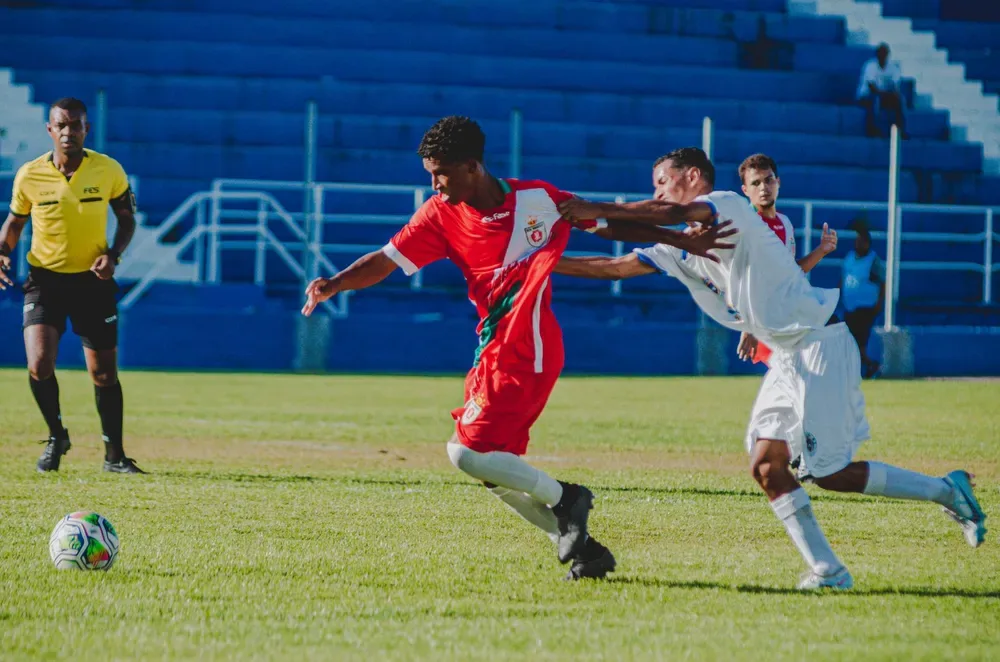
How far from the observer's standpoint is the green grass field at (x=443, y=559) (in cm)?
436

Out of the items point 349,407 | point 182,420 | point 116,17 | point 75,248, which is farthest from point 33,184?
point 116,17

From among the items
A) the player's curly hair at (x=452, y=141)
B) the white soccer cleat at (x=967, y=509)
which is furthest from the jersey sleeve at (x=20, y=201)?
the white soccer cleat at (x=967, y=509)

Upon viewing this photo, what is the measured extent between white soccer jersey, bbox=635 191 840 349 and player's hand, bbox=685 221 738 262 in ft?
0.20

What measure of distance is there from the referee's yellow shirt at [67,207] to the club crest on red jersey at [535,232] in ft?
13.5

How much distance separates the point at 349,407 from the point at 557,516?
28.4 ft

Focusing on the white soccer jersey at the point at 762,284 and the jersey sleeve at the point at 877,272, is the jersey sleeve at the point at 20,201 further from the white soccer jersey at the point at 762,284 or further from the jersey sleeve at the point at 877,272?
the jersey sleeve at the point at 877,272

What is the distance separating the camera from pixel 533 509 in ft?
18.8

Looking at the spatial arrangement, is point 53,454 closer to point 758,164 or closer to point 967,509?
point 758,164

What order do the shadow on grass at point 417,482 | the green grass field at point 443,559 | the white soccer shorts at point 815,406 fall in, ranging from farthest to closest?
the shadow on grass at point 417,482 < the white soccer shorts at point 815,406 < the green grass field at point 443,559

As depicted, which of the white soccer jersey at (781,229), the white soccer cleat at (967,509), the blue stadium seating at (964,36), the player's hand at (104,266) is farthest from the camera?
the blue stadium seating at (964,36)

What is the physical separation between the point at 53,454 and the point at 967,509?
210 inches

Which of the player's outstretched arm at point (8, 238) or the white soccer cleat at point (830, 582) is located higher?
the player's outstretched arm at point (8, 238)

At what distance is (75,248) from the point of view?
345 inches

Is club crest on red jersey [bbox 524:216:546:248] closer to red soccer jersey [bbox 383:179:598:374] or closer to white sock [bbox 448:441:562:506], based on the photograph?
red soccer jersey [bbox 383:179:598:374]
